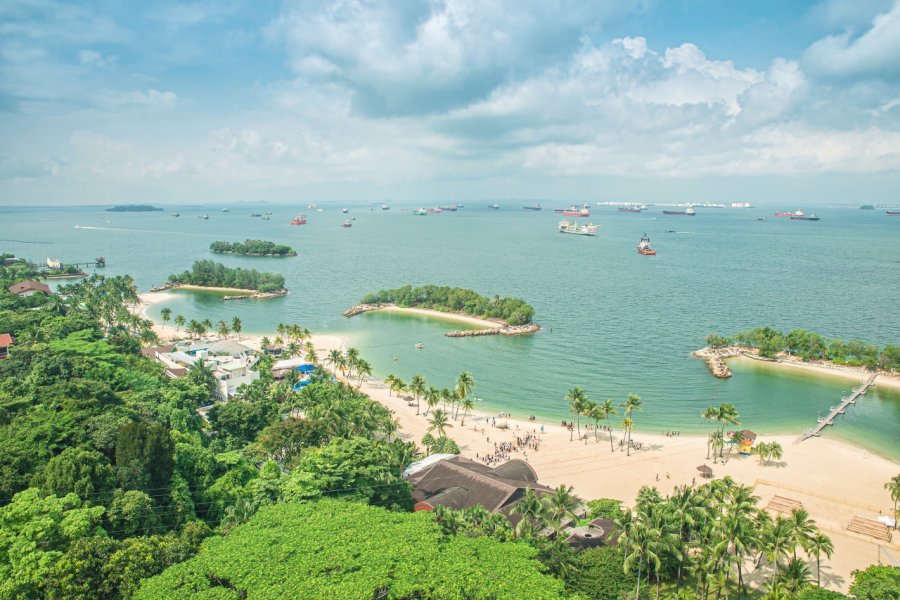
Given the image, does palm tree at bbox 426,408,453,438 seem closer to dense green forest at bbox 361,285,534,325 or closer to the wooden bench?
the wooden bench

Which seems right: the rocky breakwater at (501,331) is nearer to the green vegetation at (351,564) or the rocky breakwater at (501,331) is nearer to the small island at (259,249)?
the green vegetation at (351,564)

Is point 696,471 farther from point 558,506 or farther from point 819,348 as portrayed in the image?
point 819,348

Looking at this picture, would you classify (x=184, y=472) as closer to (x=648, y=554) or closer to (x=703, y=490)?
(x=648, y=554)

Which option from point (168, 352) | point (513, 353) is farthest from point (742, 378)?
point (168, 352)

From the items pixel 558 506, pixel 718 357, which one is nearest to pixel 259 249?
pixel 718 357

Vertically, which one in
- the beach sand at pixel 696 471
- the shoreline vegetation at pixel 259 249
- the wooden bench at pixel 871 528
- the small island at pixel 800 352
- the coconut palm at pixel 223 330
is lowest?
the beach sand at pixel 696 471

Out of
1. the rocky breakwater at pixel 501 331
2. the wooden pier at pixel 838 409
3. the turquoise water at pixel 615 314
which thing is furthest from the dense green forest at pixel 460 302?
the wooden pier at pixel 838 409
